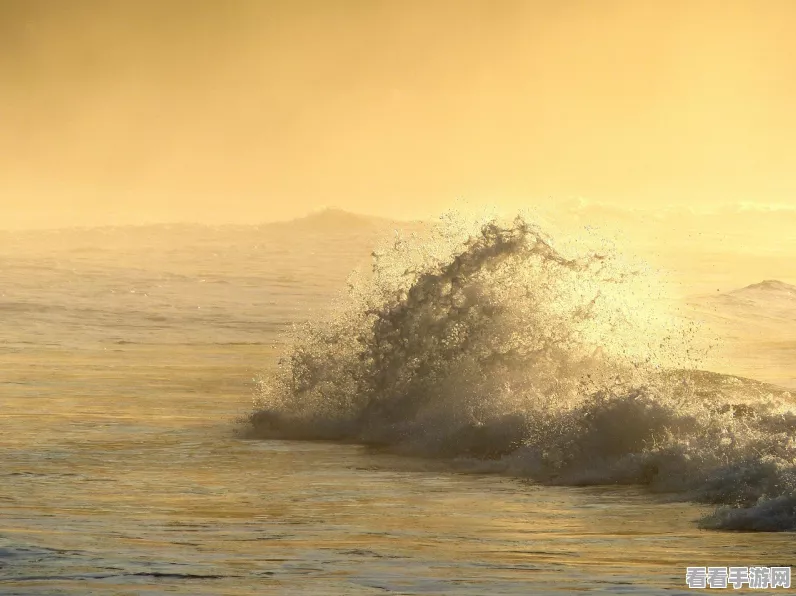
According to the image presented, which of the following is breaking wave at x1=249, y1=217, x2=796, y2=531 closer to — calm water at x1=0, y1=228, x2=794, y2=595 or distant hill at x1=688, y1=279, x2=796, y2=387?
calm water at x1=0, y1=228, x2=794, y2=595

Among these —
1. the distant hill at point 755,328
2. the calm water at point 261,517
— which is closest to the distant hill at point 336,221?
the distant hill at point 755,328

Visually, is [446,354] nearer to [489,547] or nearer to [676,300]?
[489,547]

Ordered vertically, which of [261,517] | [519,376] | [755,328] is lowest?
[755,328]

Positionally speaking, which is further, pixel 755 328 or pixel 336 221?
pixel 336 221

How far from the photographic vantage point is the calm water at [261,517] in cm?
806

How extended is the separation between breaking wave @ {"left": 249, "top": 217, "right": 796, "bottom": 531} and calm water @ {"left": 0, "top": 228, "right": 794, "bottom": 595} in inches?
28.0

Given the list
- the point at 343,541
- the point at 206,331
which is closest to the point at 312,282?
the point at 206,331

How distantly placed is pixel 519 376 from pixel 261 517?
262 inches

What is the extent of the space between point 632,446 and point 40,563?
6.52 meters

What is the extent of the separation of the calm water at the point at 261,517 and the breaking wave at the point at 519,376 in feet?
2.33

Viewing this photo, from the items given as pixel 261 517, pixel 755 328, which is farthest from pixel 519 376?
pixel 755 328

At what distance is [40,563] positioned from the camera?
8.38 metres

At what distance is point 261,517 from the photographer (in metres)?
10.5

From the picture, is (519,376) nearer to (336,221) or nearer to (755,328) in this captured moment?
(755,328)
